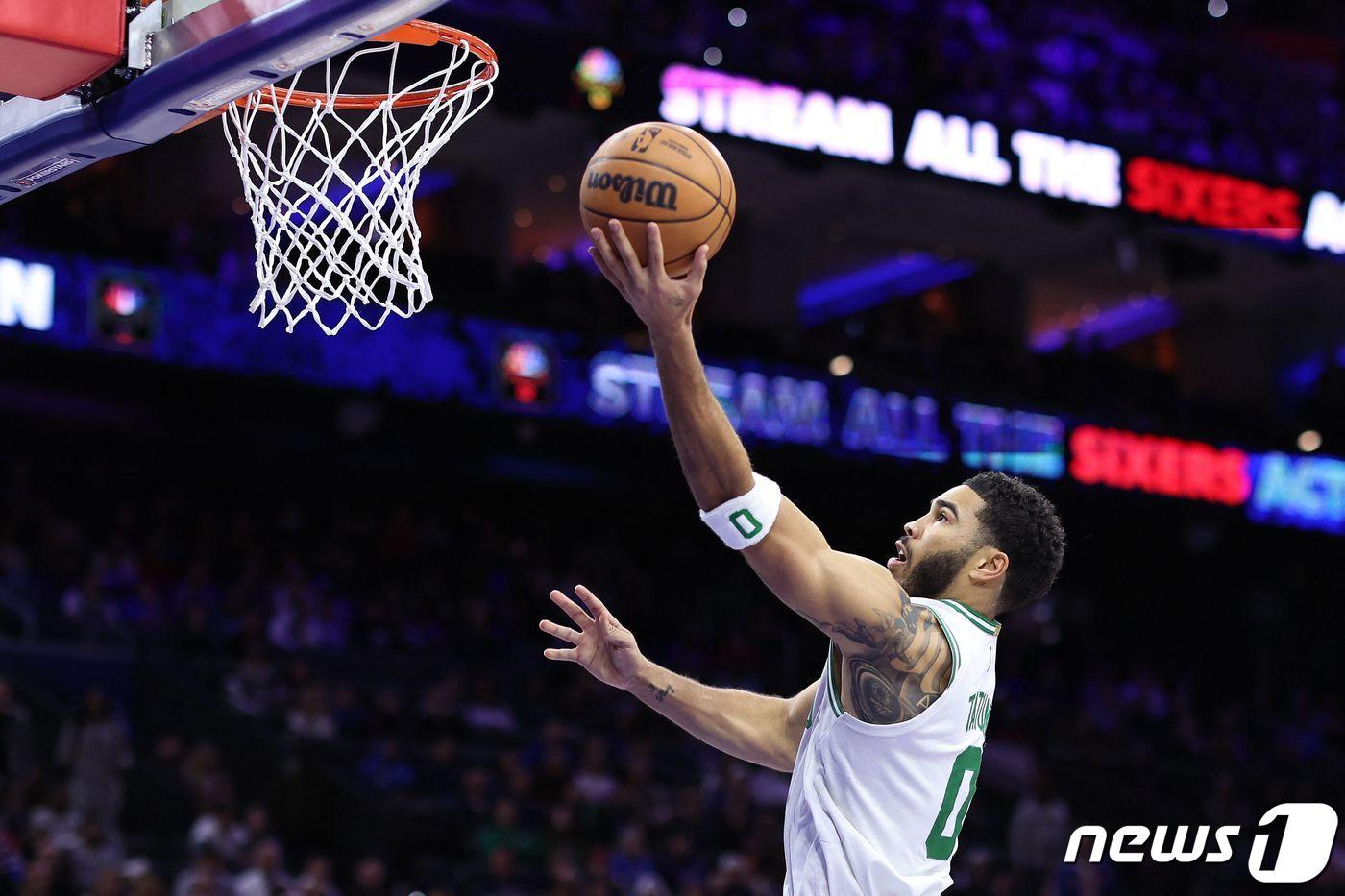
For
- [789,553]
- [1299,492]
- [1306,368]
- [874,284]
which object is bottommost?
[789,553]

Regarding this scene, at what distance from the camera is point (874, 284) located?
22906 millimetres

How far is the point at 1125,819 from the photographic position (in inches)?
610

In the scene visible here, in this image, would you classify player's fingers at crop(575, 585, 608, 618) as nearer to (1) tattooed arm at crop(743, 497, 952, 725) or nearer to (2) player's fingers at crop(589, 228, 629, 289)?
(1) tattooed arm at crop(743, 497, 952, 725)

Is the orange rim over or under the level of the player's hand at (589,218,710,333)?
over

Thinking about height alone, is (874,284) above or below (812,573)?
above

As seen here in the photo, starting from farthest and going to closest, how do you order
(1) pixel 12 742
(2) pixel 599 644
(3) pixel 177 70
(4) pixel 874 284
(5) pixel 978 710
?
1. (4) pixel 874 284
2. (1) pixel 12 742
3. (2) pixel 599 644
4. (3) pixel 177 70
5. (5) pixel 978 710

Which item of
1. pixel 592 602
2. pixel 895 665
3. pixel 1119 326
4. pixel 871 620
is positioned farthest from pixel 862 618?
pixel 1119 326

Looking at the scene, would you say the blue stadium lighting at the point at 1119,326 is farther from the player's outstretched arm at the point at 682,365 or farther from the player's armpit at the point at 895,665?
the player's outstretched arm at the point at 682,365

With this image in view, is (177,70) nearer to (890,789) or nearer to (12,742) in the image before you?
(890,789)

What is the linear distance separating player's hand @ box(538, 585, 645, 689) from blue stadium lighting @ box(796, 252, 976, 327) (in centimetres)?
1825

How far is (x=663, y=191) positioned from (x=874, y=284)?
19.8 meters

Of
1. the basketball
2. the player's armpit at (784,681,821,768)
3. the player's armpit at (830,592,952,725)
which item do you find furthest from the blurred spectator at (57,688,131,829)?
the basketball

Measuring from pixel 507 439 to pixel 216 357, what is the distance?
3.04 meters

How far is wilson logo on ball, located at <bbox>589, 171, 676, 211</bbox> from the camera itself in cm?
335
